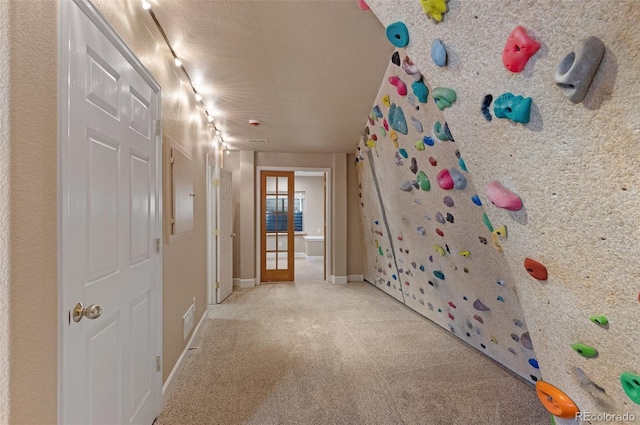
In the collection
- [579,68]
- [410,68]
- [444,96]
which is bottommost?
[579,68]

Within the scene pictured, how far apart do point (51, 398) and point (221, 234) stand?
10.9 ft

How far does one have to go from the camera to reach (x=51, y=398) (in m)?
0.93

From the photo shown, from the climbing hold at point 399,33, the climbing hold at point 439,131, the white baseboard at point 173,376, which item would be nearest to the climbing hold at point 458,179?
the climbing hold at point 439,131

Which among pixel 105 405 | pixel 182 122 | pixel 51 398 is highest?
pixel 182 122

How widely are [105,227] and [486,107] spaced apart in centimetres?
151

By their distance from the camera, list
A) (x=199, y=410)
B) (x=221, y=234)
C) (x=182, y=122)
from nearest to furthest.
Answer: (x=199, y=410) → (x=182, y=122) → (x=221, y=234)

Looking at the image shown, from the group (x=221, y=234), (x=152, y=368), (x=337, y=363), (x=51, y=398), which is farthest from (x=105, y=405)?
(x=221, y=234)

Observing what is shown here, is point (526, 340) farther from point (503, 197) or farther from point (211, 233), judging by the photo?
point (211, 233)

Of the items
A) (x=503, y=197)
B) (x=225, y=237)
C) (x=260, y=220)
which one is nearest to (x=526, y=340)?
(x=503, y=197)

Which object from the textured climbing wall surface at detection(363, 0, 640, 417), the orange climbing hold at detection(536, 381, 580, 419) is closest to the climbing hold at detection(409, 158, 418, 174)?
the textured climbing wall surface at detection(363, 0, 640, 417)

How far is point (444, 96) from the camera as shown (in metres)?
1.11

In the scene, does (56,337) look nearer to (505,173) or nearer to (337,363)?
(505,173)

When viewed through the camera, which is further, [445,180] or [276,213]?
[276,213]

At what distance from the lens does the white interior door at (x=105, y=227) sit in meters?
1.02
